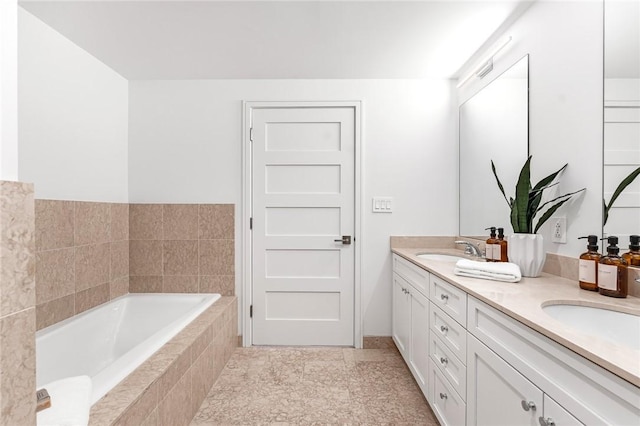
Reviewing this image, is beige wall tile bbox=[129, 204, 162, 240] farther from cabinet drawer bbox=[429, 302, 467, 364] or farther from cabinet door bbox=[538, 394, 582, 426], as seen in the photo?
cabinet door bbox=[538, 394, 582, 426]

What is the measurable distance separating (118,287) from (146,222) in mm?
564

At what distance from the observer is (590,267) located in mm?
1261

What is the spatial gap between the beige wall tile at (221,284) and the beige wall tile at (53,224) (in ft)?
3.37

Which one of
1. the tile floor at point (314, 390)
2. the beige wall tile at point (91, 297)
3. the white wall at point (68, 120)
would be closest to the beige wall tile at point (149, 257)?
the beige wall tile at point (91, 297)

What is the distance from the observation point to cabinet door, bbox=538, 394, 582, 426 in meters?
0.78

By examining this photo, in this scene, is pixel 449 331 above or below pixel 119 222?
below

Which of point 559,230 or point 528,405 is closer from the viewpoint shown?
point 528,405

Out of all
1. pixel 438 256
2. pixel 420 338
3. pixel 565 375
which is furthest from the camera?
pixel 438 256

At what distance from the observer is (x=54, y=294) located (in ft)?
6.71

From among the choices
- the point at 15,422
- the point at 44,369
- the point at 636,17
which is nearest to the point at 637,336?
the point at 636,17

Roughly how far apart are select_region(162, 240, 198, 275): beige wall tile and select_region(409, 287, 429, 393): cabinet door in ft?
5.87

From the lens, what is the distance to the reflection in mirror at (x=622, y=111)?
121 cm

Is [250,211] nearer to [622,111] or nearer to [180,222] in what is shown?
[180,222]

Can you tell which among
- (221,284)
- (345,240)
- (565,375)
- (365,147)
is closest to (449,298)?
(565,375)
